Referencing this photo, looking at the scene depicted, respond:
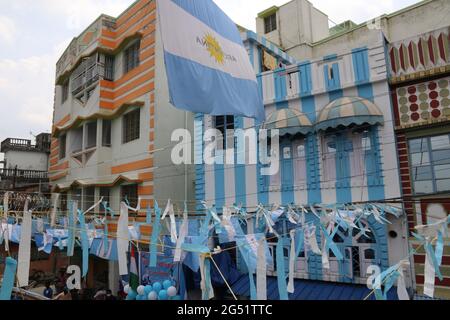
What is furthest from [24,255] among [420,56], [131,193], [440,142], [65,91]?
[65,91]

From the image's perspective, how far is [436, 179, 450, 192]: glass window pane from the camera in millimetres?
8773

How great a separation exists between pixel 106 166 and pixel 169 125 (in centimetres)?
421

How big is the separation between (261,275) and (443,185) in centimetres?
677

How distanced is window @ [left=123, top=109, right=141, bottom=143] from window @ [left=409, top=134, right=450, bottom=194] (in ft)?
37.1

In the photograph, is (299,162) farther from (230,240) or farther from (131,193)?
(131,193)

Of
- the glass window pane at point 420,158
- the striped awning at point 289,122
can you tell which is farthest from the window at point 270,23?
the glass window pane at point 420,158

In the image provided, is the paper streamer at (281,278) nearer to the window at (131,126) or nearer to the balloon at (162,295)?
the balloon at (162,295)

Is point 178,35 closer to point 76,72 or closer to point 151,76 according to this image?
point 151,76

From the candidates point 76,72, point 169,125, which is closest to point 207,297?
point 169,125

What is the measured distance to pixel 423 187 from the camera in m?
9.15

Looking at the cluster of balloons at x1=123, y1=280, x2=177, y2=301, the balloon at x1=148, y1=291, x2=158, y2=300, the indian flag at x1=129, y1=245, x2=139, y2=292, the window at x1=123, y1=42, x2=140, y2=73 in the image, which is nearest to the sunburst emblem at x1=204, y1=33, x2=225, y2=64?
the cluster of balloons at x1=123, y1=280, x2=177, y2=301

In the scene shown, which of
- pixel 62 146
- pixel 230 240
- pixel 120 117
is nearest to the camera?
pixel 230 240

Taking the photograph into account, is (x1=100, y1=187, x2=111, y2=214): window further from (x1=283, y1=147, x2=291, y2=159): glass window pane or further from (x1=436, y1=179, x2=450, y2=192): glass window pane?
(x1=436, y1=179, x2=450, y2=192): glass window pane

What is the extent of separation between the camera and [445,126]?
895 cm
